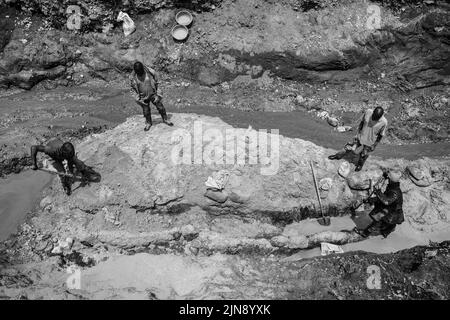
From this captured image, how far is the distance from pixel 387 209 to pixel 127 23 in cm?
707

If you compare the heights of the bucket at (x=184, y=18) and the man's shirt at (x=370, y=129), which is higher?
the bucket at (x=184, y=18)

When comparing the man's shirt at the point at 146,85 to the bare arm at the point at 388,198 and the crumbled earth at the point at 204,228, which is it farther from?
the bare arm at the point at 388,198

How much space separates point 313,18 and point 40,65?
22.0ft

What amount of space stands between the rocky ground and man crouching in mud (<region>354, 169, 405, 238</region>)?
0.87 ft

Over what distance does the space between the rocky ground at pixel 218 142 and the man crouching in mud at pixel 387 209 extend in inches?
10.5

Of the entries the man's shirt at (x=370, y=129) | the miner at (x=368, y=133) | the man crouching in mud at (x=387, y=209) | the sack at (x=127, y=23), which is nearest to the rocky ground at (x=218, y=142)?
the sack at (x=127, y=23)

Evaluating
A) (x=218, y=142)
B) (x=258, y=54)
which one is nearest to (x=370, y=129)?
(x=218, y=142)

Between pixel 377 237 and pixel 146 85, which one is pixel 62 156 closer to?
pixel 146 85

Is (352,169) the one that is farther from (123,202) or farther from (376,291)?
(123,202)

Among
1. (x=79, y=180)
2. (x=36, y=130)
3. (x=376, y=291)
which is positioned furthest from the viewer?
(x=36, y=130)

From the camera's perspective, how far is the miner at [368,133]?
5.77 meters

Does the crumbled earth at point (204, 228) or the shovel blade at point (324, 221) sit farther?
the shovel blade at point (324, 221)

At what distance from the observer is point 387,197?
5418 millimetres

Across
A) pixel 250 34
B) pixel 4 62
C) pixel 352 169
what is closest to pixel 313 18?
pixel 250 34
